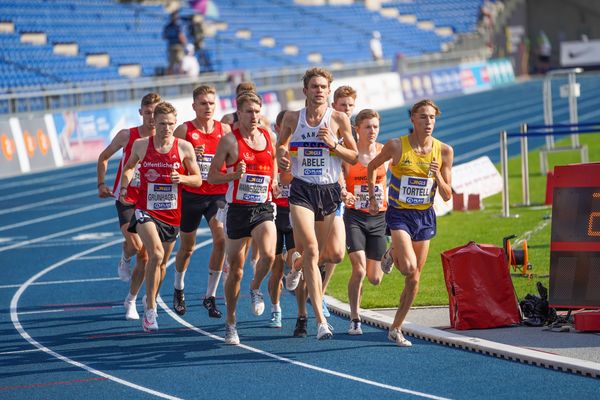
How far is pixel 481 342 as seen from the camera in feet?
30.2

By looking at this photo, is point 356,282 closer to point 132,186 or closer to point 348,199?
point 348,199

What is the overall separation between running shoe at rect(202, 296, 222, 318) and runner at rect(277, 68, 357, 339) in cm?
184

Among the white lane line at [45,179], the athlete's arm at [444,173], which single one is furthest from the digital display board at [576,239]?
the white lane line at [45,179]

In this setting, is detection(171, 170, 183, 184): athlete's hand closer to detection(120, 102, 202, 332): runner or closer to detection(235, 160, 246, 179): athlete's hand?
detection(120, 102, 202, 332): runner

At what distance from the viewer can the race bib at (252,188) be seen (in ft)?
32.1

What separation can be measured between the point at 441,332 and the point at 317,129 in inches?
77.0

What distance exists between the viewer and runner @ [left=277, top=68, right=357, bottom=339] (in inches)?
372

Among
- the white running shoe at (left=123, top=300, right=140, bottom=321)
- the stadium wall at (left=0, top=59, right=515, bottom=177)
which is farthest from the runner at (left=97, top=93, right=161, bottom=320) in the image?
the stadium wall at (left=0, top=59, right=515, bottom=177)

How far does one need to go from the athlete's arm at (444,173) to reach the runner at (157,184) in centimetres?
229

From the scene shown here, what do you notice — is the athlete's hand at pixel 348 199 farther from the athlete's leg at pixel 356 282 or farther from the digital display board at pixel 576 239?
the digital display board at pixel 576 239

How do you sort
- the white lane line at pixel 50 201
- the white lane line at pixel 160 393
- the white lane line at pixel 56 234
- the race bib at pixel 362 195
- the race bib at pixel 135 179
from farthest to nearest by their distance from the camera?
the white lane line at pixel 50 201, the white lane line at pixel 56 234, the race bib at pixel 135 179, the race bib at pixel 362 195, the white lane line at pixel 160 393

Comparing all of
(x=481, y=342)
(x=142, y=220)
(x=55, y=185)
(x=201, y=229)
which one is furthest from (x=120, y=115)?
(x=481, y=342)

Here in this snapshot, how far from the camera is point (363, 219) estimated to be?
10.3 m

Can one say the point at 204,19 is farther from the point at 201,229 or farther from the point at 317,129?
the point at 317,129
